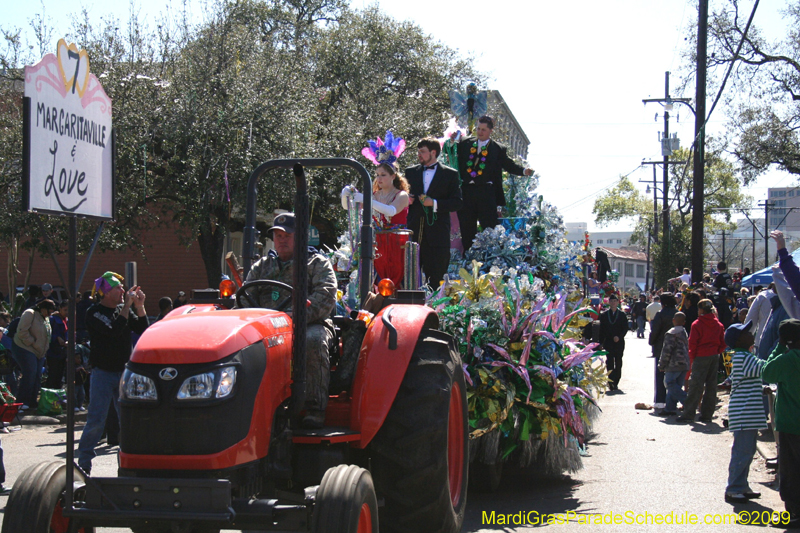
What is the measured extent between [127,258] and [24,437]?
14.4 metres

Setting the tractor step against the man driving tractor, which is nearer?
the tractor step

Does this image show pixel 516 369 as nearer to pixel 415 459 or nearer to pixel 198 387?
pixel 415 459

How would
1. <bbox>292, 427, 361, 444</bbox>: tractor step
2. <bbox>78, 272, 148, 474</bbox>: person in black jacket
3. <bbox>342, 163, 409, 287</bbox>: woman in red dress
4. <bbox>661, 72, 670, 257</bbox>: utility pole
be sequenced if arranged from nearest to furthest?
<bbox>292, 427, 361, 444</bbox>: tractor step
<bbox>78, 272, 148, 474</bbox>: person in black jacket
<bbox>342, 163, 409, 287</bbox>: woman in red dress
<bbox>661, 72, 670, 257</bbox>: utility pole

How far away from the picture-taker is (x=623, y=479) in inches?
286

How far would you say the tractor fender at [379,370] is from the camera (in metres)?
4.11

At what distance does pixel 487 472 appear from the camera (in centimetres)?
680

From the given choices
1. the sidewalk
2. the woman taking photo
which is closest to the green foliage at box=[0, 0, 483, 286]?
the woman taking photo

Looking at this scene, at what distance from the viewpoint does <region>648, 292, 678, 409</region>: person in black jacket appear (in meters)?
12.5

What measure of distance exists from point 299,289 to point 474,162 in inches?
225

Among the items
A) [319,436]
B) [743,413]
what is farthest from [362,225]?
[743,413]

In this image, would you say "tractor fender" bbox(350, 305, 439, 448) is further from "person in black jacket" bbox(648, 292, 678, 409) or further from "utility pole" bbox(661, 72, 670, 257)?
"utility pole" bbox(661, 72, 670, 257)

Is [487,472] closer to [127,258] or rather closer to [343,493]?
[343,493]

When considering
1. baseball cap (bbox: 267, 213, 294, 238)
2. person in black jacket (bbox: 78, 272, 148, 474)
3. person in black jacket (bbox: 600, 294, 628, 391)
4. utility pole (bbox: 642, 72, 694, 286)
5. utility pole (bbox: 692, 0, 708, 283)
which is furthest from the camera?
utility pole (bbox: 642, 72, 694, 286)

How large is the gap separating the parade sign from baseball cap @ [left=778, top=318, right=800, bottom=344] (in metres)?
5.06
